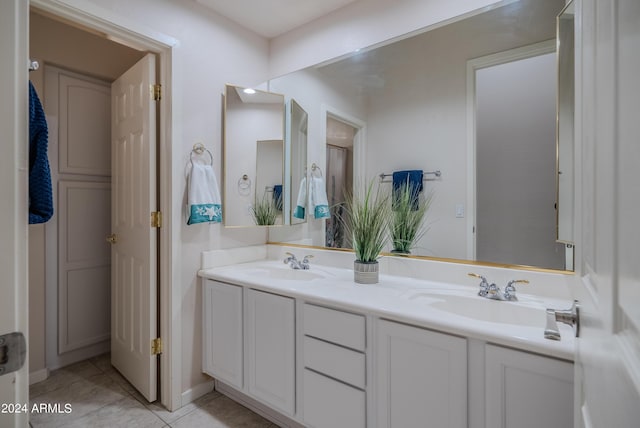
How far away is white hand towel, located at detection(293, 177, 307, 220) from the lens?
2260 mm

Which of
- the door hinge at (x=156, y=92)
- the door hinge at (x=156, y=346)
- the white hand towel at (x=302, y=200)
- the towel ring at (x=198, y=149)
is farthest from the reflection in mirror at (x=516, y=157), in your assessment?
the door hinge at (x=156, y=346)

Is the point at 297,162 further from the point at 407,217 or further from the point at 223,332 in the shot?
the point at 223,332

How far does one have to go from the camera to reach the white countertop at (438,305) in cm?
99

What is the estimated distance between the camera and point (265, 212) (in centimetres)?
235

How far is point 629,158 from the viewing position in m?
0.36

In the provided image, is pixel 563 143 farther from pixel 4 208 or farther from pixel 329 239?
pixel 4 208

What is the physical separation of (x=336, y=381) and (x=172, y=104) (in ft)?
5.74

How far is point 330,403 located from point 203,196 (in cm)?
133

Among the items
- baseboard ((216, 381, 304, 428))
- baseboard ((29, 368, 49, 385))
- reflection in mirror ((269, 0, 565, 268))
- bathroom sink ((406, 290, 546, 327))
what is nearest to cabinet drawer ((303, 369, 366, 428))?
baseboard ((216, 381, 304, 428))

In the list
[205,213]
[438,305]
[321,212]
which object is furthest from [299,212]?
[438,305]

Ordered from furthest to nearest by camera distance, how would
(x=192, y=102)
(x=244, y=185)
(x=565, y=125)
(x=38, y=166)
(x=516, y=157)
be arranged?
1. (x=244, y=185)
2. (x=192, y=102)
3. (x=516, y=157)
4. (x=565, y=125)
5. (x=38, y=166)

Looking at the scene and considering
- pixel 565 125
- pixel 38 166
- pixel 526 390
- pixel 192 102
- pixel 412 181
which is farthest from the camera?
pixel 192 102

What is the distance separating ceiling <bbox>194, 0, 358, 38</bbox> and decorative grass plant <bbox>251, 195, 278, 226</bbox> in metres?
1.24

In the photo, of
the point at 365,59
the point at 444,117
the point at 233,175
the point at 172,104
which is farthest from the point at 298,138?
the point at 444,117
